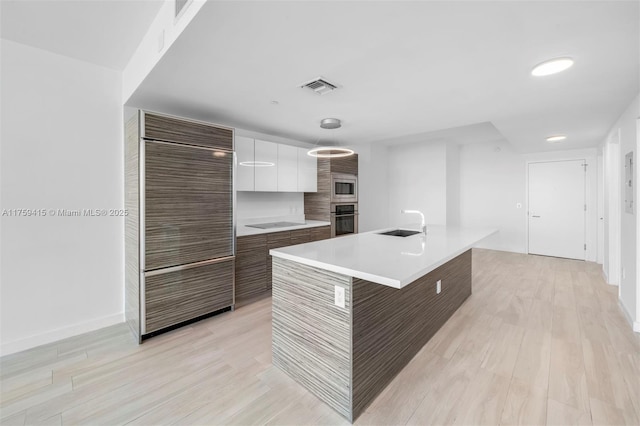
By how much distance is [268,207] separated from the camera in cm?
434

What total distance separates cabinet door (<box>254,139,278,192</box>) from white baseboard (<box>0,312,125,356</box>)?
213 centimetres

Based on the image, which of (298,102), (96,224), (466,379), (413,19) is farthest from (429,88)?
(96,224)

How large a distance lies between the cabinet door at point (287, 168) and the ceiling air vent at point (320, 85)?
167 centimetres

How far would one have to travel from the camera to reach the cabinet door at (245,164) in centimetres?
Answer: 349

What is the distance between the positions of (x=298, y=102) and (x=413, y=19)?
5.02 feet

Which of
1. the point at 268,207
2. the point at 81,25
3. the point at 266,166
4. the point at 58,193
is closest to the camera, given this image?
the point at 81,25

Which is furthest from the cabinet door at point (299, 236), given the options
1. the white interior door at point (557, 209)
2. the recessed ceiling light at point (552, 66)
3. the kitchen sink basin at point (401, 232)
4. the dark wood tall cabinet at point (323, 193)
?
the white interior door at point (557, 209)

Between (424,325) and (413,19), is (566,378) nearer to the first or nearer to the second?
(424,325)

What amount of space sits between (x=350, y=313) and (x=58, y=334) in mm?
2784

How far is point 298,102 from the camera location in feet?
9.26

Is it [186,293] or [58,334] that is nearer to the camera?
[58,334]

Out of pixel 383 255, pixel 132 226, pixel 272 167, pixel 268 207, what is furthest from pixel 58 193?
pixel 383 255

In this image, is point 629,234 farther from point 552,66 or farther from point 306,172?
point 306,172

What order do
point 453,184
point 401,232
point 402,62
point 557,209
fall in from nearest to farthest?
point 402,62
point 401,232
point 557,209
point 453,184
